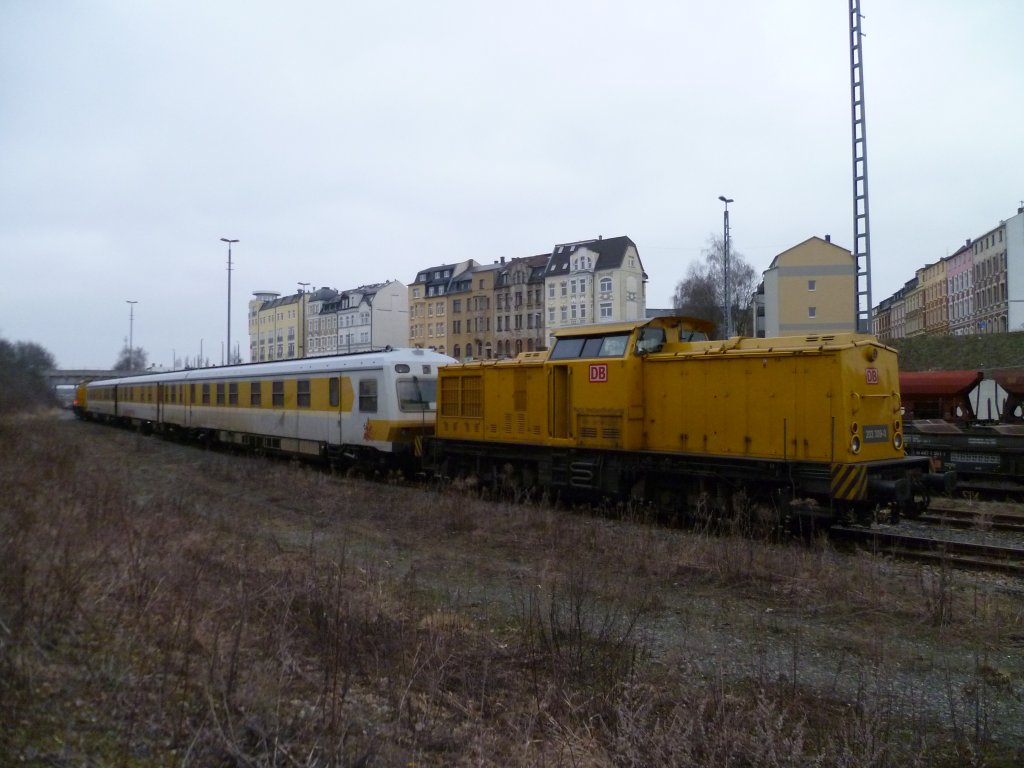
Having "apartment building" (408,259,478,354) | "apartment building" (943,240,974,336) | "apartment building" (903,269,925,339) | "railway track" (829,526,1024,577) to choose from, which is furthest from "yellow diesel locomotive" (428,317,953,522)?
"apartment building" (903,269,925,339)

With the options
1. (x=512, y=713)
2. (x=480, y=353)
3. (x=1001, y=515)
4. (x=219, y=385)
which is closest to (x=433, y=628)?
(x=512, y=713)

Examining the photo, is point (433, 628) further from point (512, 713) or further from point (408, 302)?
point (408, 302)

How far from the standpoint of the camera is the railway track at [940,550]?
935 centimetres

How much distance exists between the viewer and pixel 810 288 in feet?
145

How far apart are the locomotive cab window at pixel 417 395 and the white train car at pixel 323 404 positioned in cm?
2

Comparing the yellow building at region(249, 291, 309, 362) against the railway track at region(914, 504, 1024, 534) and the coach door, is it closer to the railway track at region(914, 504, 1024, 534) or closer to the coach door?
the coach door

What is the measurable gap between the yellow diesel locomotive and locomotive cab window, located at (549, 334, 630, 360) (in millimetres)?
23

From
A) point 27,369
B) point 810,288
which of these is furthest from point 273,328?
point 810,288

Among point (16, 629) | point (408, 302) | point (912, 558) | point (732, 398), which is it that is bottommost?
point (912, 558)

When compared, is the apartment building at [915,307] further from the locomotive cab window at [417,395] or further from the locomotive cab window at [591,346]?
the locomotive cab window at [591,346]

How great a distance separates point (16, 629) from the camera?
4473 mm

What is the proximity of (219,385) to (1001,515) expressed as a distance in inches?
897

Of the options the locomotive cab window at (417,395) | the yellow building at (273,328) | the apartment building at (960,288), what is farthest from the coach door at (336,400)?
the apartment building at (960,288)

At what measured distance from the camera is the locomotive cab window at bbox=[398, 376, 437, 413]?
17.8 metres
